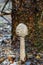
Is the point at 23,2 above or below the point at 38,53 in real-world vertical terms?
above

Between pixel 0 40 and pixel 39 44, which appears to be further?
pixel 0 40

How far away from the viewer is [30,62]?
3.06 m

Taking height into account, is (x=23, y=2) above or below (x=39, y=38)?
above

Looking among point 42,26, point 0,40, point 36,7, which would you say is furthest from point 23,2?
point 0,40

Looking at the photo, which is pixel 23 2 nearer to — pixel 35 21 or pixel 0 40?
pixel 35 21

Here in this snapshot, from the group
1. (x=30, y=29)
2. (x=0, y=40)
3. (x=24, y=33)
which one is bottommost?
(x=0, y=40)

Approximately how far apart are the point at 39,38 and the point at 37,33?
0.26 ft

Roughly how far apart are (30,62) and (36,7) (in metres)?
0.85

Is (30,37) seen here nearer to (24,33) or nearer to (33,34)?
(33,34)

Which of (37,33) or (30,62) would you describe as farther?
(37,33)

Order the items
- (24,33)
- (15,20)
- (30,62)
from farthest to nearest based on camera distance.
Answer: (15,20)
(30,62)
(24,33)

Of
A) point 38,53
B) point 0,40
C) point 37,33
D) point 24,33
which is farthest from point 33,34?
point 24,33

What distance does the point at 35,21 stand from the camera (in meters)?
3.53

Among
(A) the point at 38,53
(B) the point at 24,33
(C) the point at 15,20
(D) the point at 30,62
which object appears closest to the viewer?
(B) the point at 24,33
